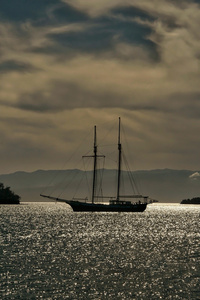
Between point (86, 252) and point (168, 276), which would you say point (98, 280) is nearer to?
point (168, 276)

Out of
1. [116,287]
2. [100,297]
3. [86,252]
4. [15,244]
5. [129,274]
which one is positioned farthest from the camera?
[15,244]

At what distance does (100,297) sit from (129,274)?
11.1m

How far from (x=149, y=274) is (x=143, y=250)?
22926 millimetres

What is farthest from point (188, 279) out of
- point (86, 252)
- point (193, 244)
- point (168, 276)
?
point (193, 244)

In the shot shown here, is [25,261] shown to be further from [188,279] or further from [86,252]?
[188,279]

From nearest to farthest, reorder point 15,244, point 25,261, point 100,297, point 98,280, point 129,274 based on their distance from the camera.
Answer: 1. point 100,297
2. point 98,280
3. point 129,274
4. point 25,261
5. point 15,244

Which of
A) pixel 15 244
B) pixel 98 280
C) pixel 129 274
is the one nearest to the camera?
pixel 98 280

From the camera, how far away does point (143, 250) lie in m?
71.9

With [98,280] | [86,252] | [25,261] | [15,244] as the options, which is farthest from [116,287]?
[15,244]

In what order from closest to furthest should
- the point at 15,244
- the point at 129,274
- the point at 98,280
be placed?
the point at 98,280
the point at 129,274
the point at 15,244

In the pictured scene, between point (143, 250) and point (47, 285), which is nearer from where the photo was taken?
point (47, 285)

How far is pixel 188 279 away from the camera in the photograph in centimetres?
4616

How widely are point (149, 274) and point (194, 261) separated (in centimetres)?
1208

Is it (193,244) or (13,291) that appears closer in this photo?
(13,291)
